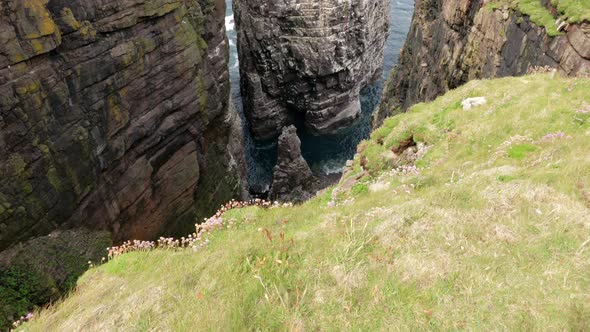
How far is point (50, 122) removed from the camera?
81.3 feet

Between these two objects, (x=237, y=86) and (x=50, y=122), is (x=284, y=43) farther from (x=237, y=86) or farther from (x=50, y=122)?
(x=50, y=122)

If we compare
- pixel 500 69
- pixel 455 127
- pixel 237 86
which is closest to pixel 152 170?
pixel 455 127

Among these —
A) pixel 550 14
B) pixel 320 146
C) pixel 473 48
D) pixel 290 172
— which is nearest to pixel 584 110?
pixel 550 14

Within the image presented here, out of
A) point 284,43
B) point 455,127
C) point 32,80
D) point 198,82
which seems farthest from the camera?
point 284,43

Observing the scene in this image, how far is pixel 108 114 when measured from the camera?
2891 cm

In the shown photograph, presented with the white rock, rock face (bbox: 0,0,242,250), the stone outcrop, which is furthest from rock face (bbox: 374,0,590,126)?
the stone outcrop

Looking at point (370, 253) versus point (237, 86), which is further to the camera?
point (237, 86)

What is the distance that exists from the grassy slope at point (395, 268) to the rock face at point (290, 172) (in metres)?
43.2

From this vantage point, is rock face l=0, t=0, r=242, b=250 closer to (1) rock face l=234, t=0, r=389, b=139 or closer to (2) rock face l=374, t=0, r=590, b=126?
(2) rock face l=374, t=0, r=590, b=126

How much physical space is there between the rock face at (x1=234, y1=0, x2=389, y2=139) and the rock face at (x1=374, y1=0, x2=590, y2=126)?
1961 centimetres

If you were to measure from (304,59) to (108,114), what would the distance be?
1752 inches

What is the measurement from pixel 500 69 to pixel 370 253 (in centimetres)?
2224

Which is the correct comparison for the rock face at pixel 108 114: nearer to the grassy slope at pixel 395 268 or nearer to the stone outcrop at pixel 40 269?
Answer: the stone outcrop at pixel 40 269

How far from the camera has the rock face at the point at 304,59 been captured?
6525 cm
